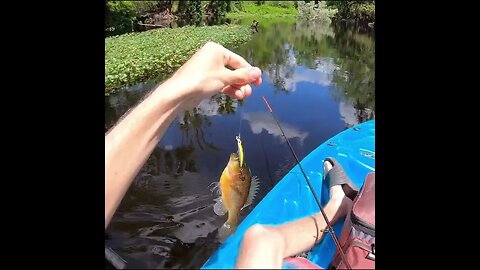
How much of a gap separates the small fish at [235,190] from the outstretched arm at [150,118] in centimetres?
21

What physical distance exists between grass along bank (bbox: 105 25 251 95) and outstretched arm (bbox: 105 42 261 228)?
36 cm

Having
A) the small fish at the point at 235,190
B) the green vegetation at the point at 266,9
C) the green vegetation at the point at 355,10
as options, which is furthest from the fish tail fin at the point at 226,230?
the green vegetation at the point at 266,9

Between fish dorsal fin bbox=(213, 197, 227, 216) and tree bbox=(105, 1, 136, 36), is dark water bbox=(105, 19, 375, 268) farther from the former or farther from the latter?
tree bbox=(105, 1, 136, 36)

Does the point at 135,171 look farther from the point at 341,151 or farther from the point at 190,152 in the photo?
the point at 341,151

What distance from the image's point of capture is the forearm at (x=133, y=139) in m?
0.94

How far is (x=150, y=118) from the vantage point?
96 cm

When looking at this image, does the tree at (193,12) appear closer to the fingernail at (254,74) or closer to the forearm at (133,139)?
the fingernail at (254,74)

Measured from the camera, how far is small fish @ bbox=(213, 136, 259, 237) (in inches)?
44.9

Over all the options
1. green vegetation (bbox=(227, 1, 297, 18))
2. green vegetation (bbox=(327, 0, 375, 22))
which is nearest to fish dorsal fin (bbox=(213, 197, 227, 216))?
green vegetation (bbox=(327, 0, 375, 22))

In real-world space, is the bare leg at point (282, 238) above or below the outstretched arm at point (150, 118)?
Answer: below

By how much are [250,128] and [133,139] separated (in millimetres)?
850
